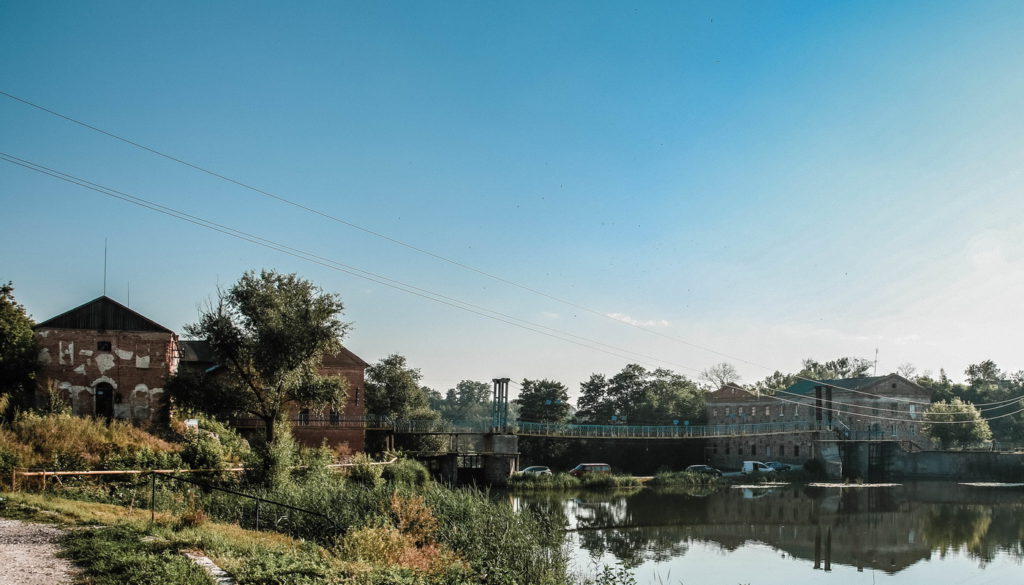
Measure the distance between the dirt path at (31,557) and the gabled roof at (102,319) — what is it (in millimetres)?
20213

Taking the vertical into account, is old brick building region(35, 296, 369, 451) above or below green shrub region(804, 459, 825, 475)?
above

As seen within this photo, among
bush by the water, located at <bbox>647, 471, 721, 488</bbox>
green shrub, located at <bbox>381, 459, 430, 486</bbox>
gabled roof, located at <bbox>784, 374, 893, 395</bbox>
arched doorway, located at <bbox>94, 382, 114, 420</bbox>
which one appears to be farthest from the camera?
gabled roof, located at <bbox>784, 374, 893, 395</bbox>

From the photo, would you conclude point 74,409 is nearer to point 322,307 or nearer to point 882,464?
point 322,307

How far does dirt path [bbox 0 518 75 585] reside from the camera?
376 inches

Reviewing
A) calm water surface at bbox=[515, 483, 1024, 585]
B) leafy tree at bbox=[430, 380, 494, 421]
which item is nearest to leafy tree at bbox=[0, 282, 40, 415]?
calm water surface at bbox=[515, 483, 1024, 585]

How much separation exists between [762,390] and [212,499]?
61213 millimetres

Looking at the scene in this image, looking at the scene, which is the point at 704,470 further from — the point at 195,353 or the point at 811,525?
the point at 195,353

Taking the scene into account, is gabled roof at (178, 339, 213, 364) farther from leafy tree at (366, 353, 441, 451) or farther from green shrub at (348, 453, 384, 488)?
green shrub at (348, 453, 384, 488)

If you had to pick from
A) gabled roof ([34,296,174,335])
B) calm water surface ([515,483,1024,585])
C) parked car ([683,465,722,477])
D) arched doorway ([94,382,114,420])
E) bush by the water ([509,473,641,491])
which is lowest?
parked car ([683,465,722,477])

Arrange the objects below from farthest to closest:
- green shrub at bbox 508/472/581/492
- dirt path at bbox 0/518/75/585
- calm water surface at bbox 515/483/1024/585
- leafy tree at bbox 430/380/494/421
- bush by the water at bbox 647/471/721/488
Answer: leafy tree at bbox 430/380/494/421 < bush by the water at bbox 647/471/721/488 < green shrub at bbox 508/472/581/492 < calm water surface at bbox 515/483/1024/585 < dirt path at bbox 0/518/75/585

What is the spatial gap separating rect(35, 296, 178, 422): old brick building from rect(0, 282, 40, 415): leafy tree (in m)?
0.45

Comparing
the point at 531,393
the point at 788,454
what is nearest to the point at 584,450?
the point at 531,393

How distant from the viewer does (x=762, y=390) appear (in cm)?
7088

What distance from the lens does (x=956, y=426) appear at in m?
58.0
